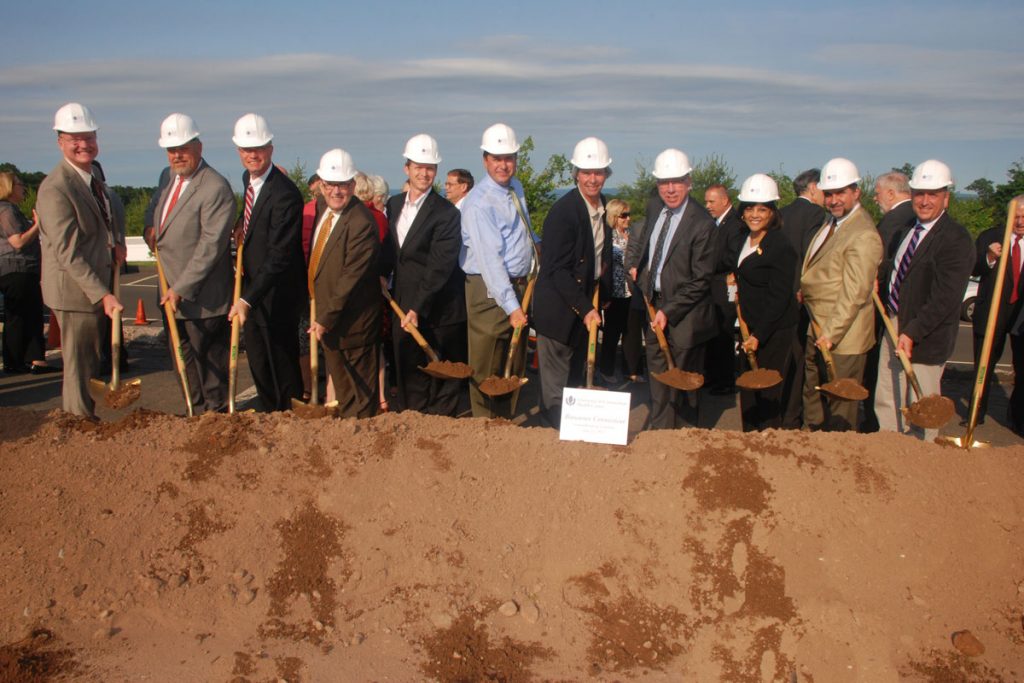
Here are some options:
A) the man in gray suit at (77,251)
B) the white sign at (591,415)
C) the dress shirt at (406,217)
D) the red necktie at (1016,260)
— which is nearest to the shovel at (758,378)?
the white sign at (591,415)

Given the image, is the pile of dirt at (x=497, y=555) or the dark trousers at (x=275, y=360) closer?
the pile of dirt at (x=497, y=555)

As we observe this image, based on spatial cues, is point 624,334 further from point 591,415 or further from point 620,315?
point 591,415

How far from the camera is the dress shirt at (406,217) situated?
5.99 metres

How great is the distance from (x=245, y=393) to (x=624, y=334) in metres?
3.49

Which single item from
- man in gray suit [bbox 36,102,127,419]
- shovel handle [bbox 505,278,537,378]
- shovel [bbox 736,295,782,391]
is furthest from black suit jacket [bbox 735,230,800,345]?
man in gray suit [bbox 36,102,127,419]

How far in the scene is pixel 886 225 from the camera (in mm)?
6652

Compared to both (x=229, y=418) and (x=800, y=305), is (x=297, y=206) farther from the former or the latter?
(x=800, y=305)

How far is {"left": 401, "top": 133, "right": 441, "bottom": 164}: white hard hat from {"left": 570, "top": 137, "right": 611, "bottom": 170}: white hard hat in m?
1.13

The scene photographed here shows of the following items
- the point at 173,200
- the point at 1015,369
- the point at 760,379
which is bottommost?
the point at 1015,369

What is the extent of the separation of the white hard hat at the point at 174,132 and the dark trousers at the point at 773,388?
396 cm

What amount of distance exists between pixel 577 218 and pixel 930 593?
2867 mm

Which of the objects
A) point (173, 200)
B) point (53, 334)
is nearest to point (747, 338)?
point (173, 200)

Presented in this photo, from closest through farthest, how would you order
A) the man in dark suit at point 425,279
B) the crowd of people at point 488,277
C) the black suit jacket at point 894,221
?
the crowd of people at point 488,277, the man in dark suit at point 425,279, the black suit jacket at point 894,221

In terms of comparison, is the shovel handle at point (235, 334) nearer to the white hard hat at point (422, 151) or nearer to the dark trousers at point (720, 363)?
the white hard hat at point (422, 151)
